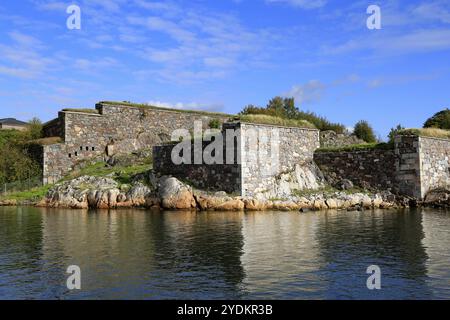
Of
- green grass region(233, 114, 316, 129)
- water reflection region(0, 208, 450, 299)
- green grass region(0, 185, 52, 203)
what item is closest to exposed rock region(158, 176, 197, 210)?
green grass region(233, 114, 316, 129)

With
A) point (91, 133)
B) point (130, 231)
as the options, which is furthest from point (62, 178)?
point (130, 231)

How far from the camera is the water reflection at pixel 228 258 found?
35.3ft

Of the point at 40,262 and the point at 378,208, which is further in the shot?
the point at 378,208

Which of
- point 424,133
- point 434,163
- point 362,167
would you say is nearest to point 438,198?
point 434,163

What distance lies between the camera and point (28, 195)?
3947 centimetres

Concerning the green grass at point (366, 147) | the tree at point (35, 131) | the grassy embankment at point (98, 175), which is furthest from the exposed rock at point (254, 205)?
the tree at point (35, 131)

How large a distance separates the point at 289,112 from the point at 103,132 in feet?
64.3

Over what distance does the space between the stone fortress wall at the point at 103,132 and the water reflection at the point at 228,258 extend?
71.5ft

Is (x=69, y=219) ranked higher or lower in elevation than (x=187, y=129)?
lower

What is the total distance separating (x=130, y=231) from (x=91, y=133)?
28783 millimetres

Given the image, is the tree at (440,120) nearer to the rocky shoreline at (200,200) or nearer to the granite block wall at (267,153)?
the rocky shoreline at (200,200)

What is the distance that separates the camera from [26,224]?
23.4m

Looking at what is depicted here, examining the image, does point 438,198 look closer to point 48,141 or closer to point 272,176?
point 272,176

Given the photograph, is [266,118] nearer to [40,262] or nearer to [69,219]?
[69,219]
